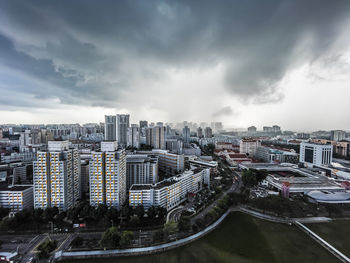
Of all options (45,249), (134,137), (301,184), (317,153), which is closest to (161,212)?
(45,249)

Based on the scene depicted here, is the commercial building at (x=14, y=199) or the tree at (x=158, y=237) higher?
the commercial building at (x=14, y=199)

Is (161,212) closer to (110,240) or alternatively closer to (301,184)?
(110,240)

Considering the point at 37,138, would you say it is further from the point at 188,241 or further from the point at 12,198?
the point at 188,241

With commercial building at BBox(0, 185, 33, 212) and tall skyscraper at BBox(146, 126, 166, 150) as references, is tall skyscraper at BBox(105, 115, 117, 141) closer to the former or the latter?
tall skyscraper at BBox(146, 126, 166, 150)

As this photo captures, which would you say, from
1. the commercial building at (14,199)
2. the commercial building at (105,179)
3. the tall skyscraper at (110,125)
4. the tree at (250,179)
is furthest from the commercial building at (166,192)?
the tall skyscraper at (110,125)

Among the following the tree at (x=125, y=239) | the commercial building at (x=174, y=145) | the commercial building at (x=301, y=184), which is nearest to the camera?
the tree at (x=125, y=239)

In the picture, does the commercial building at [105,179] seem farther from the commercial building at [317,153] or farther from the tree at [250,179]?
the commercial building at [317,153]

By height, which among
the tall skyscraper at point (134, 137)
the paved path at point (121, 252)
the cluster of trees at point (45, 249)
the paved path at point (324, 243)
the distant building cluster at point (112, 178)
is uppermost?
the tall skyscraper at point (134, 137)
